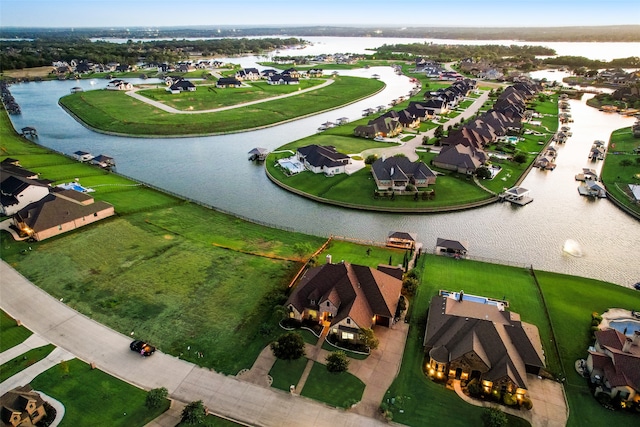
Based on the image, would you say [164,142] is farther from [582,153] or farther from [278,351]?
[582,153]

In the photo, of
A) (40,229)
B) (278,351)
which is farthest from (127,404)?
(40,229)

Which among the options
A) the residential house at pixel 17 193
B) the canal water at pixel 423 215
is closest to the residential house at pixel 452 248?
the canal water at pixel 423 215

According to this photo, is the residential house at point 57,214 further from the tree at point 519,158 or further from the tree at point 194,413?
the tree at point 519,158

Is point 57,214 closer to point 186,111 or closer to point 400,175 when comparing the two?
point 400,175

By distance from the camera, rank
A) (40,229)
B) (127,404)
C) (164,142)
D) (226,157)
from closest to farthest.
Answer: (127,404)
(40,229)
(226,157)
(164,142)

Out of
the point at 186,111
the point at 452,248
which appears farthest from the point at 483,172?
the point at 186,111

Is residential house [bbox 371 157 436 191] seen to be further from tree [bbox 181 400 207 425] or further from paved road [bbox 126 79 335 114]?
paved road [bbox 126 79 335 114]
